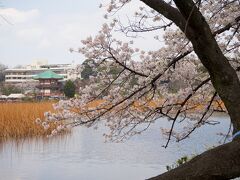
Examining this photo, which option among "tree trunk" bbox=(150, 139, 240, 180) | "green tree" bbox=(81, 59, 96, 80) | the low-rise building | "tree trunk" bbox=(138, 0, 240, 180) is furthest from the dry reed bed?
the low-rise building

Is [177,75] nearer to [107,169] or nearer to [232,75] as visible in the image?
[232,75]

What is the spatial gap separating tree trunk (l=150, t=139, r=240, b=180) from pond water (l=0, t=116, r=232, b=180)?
5519 mm

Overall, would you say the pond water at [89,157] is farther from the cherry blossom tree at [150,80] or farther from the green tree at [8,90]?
the green tree at [8,90]

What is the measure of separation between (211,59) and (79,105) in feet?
7.66

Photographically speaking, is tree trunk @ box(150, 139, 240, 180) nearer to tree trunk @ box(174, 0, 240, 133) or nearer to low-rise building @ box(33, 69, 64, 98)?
tree trunk @ box(174, 0, 240, 133)

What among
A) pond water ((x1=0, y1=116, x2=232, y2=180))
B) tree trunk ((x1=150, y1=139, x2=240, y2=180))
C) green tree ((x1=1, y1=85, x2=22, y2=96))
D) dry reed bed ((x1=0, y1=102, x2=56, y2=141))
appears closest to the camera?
tree trunk ((x1=150, y1=139, x2=240, y2=180))

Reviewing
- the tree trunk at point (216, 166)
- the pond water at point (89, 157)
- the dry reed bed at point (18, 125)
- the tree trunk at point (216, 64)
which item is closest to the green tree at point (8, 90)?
the dry reed bed at point (18, 125)

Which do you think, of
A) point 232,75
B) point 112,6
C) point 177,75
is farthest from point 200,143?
point 232,75

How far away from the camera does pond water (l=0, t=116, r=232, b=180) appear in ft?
24.4

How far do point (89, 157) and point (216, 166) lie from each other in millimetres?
7748

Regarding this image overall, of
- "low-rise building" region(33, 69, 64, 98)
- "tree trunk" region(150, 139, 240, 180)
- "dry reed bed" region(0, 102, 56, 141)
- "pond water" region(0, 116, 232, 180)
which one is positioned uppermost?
"low-rise building" region(33, 69, 64, 98)

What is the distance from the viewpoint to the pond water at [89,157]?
7438 mm

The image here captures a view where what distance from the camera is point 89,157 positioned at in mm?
9070

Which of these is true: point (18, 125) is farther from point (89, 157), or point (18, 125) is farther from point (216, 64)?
point (216, 64)
